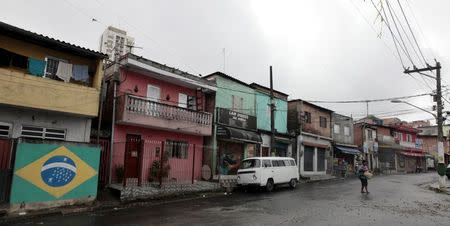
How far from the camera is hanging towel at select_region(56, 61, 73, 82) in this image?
17000 mm

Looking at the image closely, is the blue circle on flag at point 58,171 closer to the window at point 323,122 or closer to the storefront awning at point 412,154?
the window at point 323,122

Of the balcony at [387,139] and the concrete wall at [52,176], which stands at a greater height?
the balcony at [387,139]

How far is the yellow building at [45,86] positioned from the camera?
15047 mm

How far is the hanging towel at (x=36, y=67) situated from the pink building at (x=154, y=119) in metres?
4.35

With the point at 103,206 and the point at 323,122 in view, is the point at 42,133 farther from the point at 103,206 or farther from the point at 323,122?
the point at 323,122

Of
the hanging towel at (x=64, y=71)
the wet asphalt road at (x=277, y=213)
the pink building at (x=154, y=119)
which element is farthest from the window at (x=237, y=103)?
the hanging towel at (x=64, y=71)

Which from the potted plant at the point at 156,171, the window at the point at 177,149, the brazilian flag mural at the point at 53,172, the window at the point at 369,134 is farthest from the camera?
the window at the point at 369,134

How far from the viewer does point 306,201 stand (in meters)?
15.9

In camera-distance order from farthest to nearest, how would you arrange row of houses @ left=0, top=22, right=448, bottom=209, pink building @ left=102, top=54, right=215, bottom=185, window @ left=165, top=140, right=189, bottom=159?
window @ left=165, top=140, right=189, bottom=159, pink building @ left=102, top=54, right=215, bottom=185, row of houses @ left=0, top=22, right=448, bottom=209

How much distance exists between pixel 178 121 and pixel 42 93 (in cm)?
844

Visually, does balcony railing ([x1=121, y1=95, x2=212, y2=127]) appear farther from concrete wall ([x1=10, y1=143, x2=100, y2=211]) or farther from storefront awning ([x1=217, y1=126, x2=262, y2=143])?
concrete wall ([x1=10, y1=143, x2=100, y2=211])

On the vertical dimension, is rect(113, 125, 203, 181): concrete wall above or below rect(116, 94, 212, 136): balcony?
below

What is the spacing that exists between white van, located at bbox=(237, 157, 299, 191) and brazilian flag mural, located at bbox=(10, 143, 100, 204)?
28.3 feet

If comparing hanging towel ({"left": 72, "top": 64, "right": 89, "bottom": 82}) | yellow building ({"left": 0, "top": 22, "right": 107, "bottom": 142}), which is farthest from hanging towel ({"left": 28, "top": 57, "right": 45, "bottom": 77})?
hanging towel ({"left": 72, "top": 64, "right": 89, "bottom": 82})
